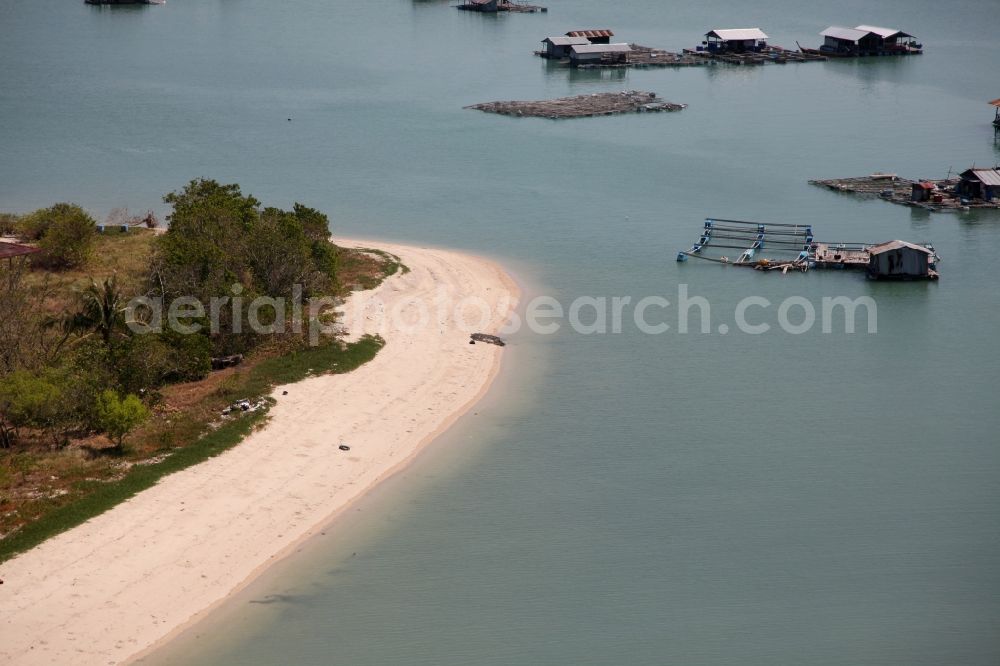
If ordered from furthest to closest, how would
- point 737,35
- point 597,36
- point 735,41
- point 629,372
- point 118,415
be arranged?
1. point 737,35
2. point 735,41
3. point 597,36
4. point 629,372
5. point 118,415

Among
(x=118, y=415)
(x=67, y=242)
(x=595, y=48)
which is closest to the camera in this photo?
(x=118, y=415)

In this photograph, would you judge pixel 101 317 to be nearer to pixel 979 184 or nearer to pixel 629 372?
pixel 629 372

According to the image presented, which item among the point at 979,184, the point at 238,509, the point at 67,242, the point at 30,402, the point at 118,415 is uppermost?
the point at 979,184

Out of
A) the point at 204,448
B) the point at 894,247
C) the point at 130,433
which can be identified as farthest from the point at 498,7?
the point at 204,448

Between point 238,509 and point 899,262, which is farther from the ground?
point 899,262

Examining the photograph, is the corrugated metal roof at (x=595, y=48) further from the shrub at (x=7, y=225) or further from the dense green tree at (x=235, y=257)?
the shrub at (x=7, y=225)

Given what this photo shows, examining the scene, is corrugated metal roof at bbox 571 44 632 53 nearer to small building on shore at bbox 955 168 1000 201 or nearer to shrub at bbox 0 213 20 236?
small building on shore at bbox 955 168 1000 201
